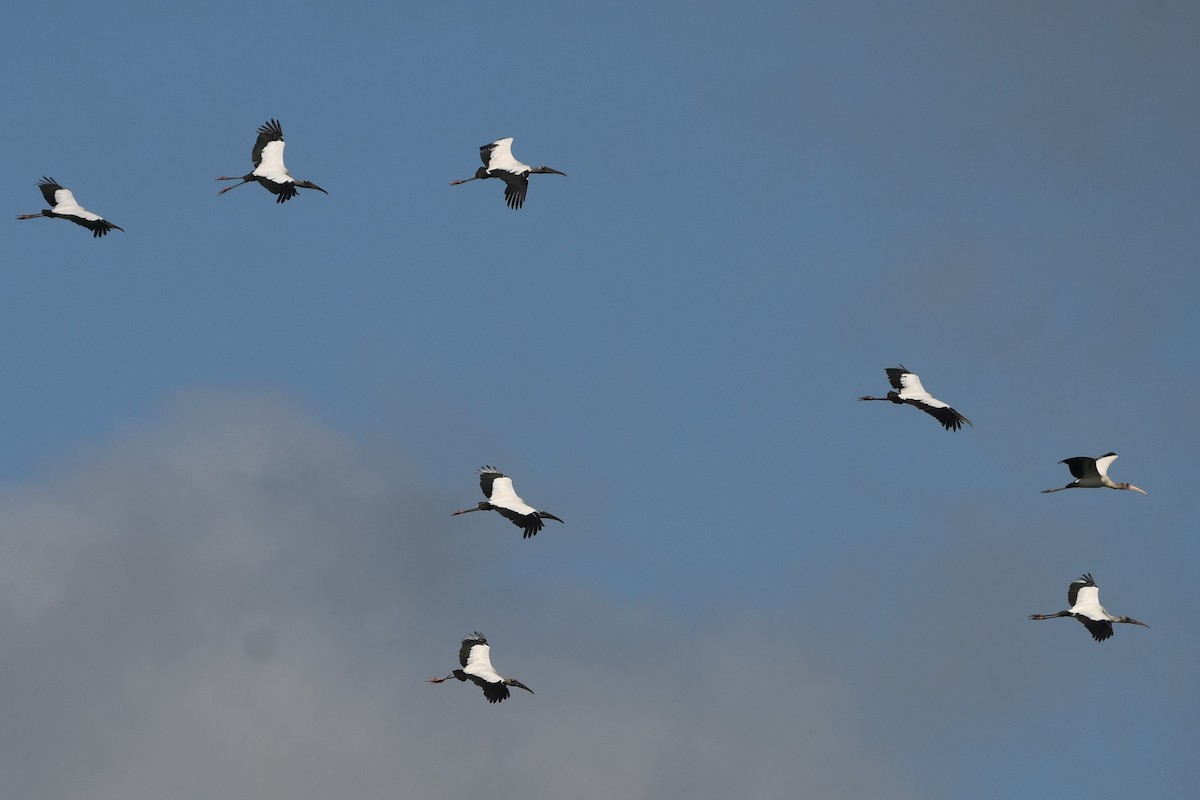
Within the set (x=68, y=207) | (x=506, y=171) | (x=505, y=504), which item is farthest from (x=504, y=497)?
(x=68, y=207)

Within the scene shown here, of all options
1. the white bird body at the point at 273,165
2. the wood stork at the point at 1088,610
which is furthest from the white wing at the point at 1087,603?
the white bird body at the point at 273,165

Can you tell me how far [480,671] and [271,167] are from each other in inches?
718

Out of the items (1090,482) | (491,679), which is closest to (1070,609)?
(1090,482)

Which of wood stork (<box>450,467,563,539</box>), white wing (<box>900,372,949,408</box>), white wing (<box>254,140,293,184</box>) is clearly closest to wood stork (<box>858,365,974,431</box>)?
white wing (<box>900,372,949,408</box>)

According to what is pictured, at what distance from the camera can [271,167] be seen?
79625mm

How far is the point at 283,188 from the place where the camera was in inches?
3088

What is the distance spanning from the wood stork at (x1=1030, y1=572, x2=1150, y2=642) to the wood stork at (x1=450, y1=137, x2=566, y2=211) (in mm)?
22395

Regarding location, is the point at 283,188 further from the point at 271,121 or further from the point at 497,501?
the point at 497,501

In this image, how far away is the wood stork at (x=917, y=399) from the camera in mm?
78688

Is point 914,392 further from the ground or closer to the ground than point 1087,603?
further from the ground

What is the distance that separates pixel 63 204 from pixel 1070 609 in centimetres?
3737

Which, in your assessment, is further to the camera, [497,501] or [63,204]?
[63,204]

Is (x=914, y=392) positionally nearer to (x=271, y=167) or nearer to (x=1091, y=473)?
(x=1091, y=473)

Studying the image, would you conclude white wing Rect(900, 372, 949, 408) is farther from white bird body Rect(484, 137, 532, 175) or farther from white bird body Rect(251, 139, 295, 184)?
white bird body Rect(251, 139, 295, 184)
